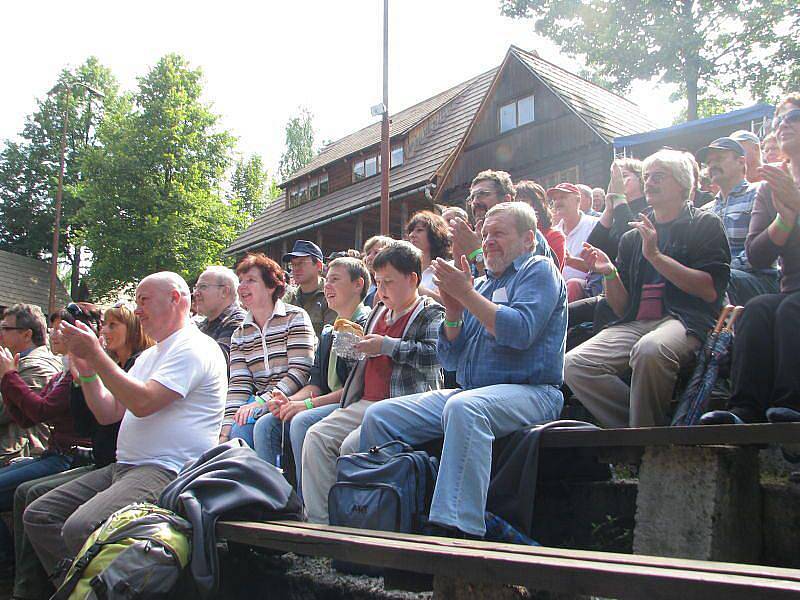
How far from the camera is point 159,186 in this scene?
2778 centimetres

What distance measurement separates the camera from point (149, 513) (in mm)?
3041

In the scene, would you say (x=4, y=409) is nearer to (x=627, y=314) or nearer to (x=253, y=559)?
(x=253, y=559)

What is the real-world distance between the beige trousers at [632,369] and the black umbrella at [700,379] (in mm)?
89

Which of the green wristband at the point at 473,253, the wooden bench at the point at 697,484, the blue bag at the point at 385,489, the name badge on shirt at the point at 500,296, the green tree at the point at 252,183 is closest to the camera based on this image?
the wooden bench at the point at 697,484

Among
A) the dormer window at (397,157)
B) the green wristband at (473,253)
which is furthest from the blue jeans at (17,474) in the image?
the dormer window at (397,157)

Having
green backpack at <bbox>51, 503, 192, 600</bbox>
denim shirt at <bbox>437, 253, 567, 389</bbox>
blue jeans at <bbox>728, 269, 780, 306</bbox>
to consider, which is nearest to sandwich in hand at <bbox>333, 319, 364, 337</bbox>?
denim shirt at <bbox>437, 253, 567, 389</bbox>

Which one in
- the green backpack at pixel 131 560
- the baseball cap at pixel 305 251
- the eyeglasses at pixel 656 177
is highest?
the eyeglasses at pixel 656 177

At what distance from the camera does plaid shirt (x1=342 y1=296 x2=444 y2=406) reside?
12.9 feet

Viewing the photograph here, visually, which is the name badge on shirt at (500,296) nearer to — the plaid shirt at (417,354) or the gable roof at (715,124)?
the plaid shirt at (417,354)

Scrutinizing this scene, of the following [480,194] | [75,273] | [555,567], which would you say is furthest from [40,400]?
[75,273]

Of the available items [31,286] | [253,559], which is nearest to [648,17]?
[253,559]

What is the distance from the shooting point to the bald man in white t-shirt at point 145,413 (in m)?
3.57

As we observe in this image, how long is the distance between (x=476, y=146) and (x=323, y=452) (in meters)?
17.2

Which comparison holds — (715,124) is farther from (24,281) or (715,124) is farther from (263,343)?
(24,281)
